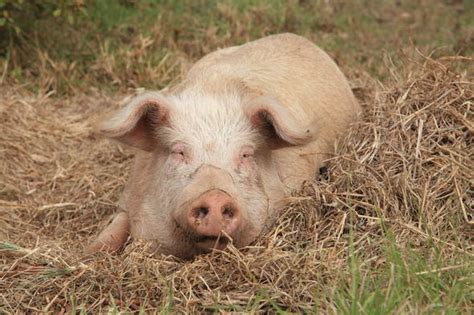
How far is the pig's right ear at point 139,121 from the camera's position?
4.91 m

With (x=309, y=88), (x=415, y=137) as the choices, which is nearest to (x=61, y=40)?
(x=309, y=88)

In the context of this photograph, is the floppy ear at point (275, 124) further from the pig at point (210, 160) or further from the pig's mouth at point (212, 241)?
the pig's mouth at point (212, 241)

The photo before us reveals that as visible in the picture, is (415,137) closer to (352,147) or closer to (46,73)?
(352,147)

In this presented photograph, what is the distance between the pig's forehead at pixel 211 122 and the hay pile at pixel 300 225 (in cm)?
50

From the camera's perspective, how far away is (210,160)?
15.3 ft

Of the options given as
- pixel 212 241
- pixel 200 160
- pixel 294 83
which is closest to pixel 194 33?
pixel 294 83

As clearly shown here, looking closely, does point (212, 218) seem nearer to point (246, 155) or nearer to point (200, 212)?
point (200, 212)

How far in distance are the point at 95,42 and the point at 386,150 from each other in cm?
410

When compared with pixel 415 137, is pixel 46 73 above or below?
below

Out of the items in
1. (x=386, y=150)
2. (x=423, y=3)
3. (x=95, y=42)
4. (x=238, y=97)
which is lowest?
(x=423, y=3)

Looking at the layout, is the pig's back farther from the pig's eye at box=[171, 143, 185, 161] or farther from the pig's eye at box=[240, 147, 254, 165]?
the pig's eye at box=[171, 143, 185, 161]

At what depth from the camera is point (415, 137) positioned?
5.18m

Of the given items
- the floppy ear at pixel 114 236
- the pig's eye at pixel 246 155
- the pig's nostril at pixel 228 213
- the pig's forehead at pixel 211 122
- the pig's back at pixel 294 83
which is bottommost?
the floppy ear at pixel 114 236

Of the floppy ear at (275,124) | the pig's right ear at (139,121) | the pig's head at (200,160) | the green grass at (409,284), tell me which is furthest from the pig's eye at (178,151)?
the green grass at (409,284)
